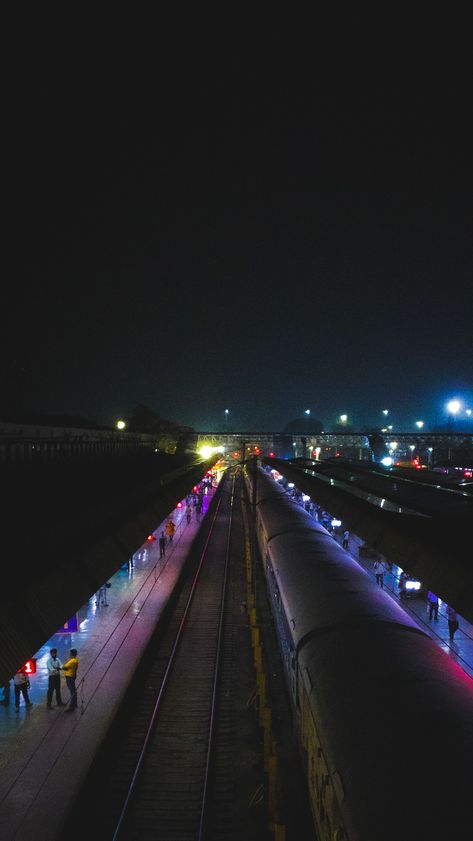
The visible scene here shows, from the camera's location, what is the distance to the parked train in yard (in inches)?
172

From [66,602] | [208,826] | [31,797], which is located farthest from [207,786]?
[66,602]

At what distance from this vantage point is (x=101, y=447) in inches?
727

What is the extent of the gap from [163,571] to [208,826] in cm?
1806

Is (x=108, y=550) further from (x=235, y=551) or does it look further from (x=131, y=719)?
(x=235, y=551)

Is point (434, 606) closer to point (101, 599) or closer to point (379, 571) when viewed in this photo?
point (379, 571)

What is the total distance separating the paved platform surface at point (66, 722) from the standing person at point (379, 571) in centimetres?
880

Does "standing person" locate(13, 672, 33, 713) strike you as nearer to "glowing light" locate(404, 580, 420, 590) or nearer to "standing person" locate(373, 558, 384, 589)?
"glowing light" locate(404, 580, 420, 590)

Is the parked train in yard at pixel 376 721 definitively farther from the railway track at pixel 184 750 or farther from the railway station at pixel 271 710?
the railway track at pixel 184 750

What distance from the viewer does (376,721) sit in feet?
18.0

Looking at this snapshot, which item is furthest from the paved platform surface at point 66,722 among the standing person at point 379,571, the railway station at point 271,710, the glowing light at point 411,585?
the glowing light at point 411,585

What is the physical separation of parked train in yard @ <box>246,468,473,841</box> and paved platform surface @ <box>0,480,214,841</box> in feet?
13.7

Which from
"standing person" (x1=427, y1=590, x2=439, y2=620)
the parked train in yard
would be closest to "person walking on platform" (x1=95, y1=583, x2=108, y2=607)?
"standing person" (x1=427, y1=590, x2=439, y2=620)

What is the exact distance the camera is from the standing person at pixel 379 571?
22.1m

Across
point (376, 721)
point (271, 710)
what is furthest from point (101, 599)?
point (376, 721)
